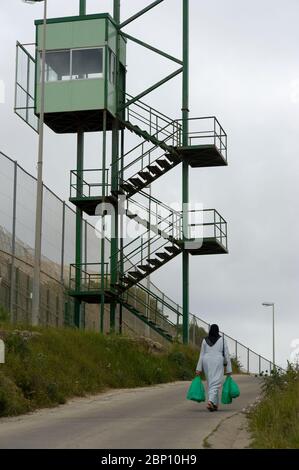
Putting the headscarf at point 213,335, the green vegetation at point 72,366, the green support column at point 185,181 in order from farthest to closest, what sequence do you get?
1. the green support column at point 185,181
2. the green vegetation at point 72,366
3. the headscarf at point 213,335

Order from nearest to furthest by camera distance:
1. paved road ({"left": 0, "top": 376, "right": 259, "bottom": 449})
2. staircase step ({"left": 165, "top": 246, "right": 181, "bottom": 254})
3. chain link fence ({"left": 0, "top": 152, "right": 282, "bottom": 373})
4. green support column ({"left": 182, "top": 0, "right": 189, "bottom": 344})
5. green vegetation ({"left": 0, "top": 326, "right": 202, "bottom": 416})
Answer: paved road ({"left": 0, "top": 376, "right": 259, "bottom": 449}) → green vegetation ({"left": 0, "top": 326, "right": 202, "bottom": 416}) → chain link fence ({"left": 0, "top": 152, "right": 282, "bottom": 373}) → staircase step ({"left": 165, "top": 246, "right": 181, "bottom": 254}) → green support column ({"left": 182, "top": 0, "right": 189, "bottom": 344})

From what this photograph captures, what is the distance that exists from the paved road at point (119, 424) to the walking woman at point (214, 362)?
0.44 metres

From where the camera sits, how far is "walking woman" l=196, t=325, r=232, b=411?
17891 millimetres

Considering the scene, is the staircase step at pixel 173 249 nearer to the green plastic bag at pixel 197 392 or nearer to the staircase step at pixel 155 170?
the staircase step at pixel 155 170

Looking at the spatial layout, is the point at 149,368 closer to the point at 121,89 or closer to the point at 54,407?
the point at 54,407

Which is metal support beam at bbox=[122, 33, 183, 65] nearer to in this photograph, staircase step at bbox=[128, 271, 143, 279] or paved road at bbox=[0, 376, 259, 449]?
staircase step at bbox=[128, 271, 143, 279]

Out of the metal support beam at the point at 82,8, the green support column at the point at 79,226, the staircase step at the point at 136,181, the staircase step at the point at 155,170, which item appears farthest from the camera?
the metal support beam at the point at 82,8

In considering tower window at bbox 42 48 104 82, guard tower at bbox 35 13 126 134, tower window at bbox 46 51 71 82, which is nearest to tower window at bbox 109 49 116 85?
guard tower at bbox 35 13 126 134

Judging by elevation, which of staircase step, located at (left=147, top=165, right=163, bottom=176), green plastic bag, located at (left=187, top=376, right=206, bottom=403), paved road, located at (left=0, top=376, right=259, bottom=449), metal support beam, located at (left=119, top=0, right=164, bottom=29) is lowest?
paved road, located at (left=0, top=376, right=259, bottom=449)

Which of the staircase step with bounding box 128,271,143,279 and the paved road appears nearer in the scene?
the paved road

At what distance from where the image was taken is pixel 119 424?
50.3 feet

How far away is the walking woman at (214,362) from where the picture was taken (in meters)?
17.9

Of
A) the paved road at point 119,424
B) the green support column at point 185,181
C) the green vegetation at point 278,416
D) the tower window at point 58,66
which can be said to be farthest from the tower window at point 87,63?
the green vegetation at point 278,416
